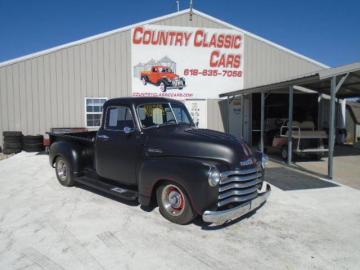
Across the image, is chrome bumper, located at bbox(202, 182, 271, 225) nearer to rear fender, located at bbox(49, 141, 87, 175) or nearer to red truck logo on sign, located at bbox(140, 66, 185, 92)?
rear fender, located at bbox(49, 141, 87, 175)

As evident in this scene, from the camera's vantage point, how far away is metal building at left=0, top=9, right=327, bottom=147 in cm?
1250

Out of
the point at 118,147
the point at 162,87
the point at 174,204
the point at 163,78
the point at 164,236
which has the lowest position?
the point at 164,236

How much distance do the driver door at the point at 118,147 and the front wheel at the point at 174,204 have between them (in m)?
0.76

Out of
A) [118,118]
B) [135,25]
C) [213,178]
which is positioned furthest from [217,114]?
[213,178]

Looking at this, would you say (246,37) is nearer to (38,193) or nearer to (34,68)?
(34,68)

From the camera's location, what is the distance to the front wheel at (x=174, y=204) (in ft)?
13.7

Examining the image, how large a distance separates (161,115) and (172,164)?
4.48 feet

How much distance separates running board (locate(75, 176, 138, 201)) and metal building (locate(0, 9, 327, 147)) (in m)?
7.81

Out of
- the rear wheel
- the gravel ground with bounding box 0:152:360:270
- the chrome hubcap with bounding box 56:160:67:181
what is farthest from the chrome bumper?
the chrome hubcap with bounding box 56:160:67:181

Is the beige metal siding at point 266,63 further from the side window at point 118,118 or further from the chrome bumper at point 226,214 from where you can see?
the chrome bumper at point 226,214

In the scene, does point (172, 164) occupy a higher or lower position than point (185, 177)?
higher

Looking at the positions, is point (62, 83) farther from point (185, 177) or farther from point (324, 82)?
point (324, 82)

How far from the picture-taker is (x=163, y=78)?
14.1 meters

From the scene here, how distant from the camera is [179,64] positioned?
1426 centimetres
